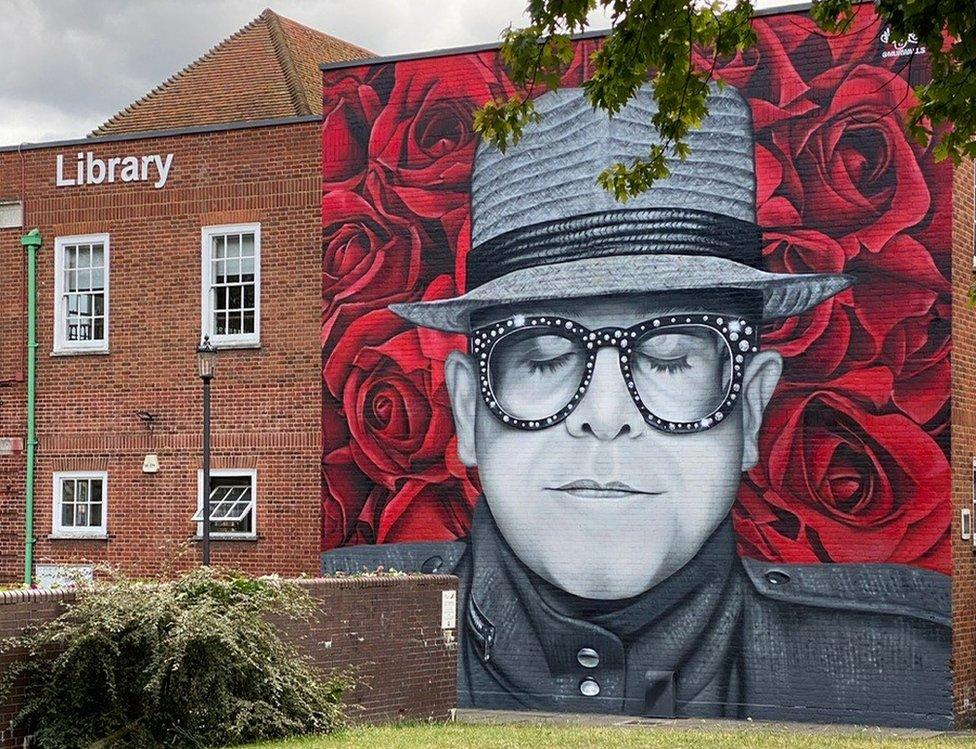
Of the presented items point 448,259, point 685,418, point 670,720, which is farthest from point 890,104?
point 670,720

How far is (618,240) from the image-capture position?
24078 mm

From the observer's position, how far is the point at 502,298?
24.8 m

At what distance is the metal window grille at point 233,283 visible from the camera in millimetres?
26984

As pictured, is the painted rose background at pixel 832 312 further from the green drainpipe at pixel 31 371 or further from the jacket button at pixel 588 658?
the green drainpipe at pixel 31 371

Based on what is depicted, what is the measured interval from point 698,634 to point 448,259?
20.3ft

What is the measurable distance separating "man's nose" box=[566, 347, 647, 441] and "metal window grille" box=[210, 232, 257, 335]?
18.6ft

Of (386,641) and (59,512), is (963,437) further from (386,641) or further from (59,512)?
(59,512)

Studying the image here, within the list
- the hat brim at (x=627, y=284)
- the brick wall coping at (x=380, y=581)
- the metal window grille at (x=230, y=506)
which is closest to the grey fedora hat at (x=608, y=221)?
the hat brim at (x=627, y=284)

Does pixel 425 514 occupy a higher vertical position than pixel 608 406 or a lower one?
lower

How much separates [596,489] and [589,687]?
8.48ft

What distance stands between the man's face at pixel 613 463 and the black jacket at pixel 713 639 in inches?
12.4

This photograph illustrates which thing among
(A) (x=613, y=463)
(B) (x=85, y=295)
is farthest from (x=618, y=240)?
(B) (x=85, y=295)

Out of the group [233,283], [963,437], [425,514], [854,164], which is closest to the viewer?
[963,437]

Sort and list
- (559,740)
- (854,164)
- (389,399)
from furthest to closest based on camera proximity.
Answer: (389,399) < (854,164) < (559,740)
